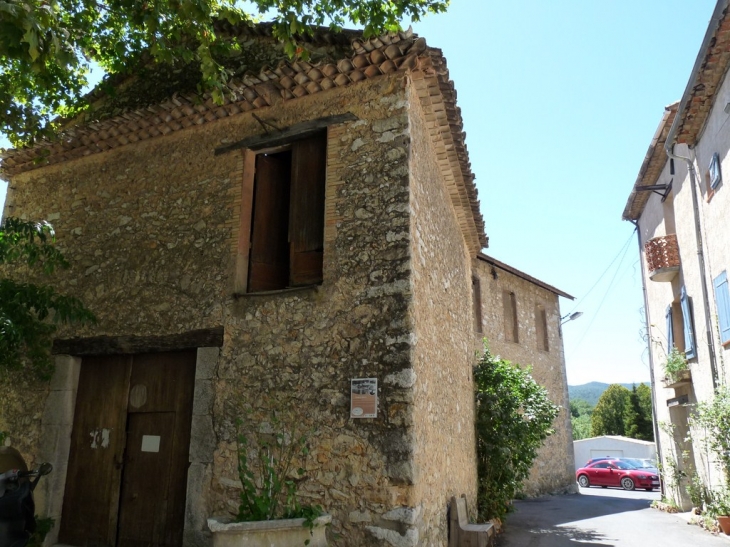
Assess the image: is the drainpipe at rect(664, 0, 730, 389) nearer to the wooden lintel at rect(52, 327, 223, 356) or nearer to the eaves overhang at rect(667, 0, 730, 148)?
the eaves overhang at rect(667, 0, 730, 148)

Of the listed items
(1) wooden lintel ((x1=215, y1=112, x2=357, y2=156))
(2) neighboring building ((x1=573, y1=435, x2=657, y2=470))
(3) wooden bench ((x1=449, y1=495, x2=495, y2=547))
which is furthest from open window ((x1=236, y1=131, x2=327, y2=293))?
(2) neighboring building ((x1=573, y1=435, x2=657, y2=470))

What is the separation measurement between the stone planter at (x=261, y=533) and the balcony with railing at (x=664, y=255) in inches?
373

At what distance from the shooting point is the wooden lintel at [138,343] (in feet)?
19.0

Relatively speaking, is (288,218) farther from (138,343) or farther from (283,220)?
(138,343)

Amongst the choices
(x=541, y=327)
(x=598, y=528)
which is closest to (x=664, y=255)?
(x=598, y=528)

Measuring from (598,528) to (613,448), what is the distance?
21278 millimetres

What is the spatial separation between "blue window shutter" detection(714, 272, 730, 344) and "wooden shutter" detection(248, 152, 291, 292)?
6609 mm

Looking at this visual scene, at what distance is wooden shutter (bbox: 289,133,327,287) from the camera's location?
585 centimetres

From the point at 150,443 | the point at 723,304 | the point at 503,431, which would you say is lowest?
the point at 150,443

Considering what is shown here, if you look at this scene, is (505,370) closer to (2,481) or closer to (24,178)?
(2,481)

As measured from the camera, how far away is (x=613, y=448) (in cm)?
2831

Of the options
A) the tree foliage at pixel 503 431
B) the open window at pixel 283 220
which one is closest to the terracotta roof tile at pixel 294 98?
the open window at pixel 283 220

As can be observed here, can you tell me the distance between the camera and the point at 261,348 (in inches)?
217

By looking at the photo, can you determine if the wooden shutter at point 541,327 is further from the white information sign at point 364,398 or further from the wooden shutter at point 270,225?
the white information sign at point 364,398
